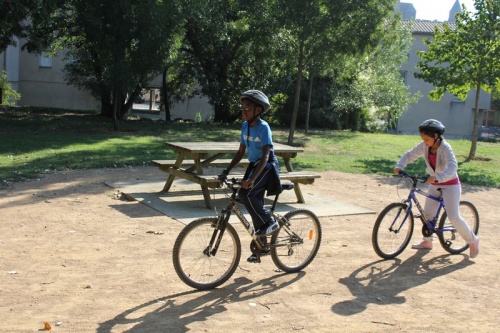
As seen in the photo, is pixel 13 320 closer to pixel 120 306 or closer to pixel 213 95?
pixel 120 306

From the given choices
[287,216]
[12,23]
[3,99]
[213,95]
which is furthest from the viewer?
[3,99]

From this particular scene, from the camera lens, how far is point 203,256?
5855mm

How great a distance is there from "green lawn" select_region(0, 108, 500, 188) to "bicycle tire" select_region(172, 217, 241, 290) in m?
6.02

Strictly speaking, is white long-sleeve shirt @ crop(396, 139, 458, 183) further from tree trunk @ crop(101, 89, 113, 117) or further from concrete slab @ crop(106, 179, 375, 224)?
tree trunk @ crop(101, 89, 113, 117)

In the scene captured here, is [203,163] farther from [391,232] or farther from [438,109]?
[438,109]

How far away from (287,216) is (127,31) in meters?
14.5

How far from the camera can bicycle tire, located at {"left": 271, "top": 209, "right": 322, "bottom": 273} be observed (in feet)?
21.0

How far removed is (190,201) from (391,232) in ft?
12.0

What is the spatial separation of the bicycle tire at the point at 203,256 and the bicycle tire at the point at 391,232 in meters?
1.88

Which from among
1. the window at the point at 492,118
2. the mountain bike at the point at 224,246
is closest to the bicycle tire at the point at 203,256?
the mountain bike at the point at 224,246

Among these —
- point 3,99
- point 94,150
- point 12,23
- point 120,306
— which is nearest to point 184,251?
point 120,306

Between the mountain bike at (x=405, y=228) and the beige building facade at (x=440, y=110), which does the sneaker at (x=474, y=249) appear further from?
the beige building facade at (x=440, y=110)

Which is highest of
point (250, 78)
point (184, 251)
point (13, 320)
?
point (250, 78)

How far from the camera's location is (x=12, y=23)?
2106 centimetres
